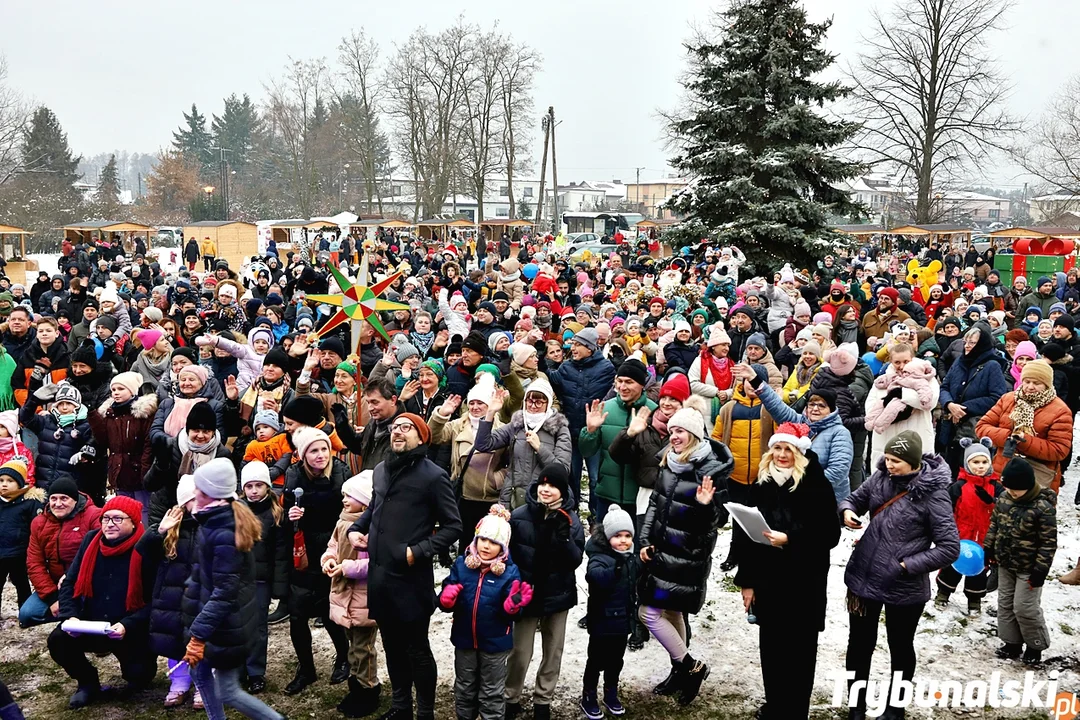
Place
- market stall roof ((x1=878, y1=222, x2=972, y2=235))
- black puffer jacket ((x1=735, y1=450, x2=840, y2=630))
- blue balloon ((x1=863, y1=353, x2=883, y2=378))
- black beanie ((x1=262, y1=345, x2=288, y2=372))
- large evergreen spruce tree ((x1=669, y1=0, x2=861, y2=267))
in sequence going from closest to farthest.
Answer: black puffer jacket ((x1=735, y1=450, x2=840, y2=630)), black beanie ((x1=262, y1=345, x2=288, y2=372)), blue balloon ((x1=863, y1=353, x2=883, y2=378)), large evergreen spruce tree ((x1=669, y1=0, x2=861, y2=267)), market stall roof ((x1=878, y1=222, x2=972, y2=235))

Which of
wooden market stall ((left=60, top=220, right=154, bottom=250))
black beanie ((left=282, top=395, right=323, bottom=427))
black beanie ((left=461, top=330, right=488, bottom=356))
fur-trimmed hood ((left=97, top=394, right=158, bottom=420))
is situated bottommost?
fur-trimmed hood ((left=97, top=394, right=158, bottom=420))

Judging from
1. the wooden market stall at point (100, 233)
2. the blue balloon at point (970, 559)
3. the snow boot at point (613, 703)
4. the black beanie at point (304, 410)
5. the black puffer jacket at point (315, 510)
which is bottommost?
the snow boot at point (613, 703)

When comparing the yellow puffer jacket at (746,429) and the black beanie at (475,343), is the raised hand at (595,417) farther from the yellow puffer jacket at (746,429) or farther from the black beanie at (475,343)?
the black beanie at (475,343)

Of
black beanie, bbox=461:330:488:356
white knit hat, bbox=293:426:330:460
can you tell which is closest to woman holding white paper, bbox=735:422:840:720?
white knit hat, bbox=293:426:330:460

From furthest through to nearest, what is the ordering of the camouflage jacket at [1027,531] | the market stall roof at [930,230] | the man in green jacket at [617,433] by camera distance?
the market stall roof at [930,230]
the man in green jacket at [617,433]
the camouflage jacket at [1027,531]

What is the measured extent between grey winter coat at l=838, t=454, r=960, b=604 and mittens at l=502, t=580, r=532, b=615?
179 cm

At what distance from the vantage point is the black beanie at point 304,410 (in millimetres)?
5324

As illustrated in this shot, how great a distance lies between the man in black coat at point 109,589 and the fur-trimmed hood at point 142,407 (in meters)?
1.61


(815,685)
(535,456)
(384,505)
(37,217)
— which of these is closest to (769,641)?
(815,685)

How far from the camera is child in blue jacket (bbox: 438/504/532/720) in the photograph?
14.0 feet

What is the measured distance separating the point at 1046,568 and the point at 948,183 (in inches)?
1427

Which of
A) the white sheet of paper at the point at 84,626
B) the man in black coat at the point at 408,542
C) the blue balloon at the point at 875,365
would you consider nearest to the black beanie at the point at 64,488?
the white sheet of paper at the point at 84,626

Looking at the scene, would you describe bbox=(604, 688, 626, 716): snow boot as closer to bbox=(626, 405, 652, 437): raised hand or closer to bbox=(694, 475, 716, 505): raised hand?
bbox=(694, 475, 716, 505): raised hand

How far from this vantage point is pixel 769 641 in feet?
14.8
